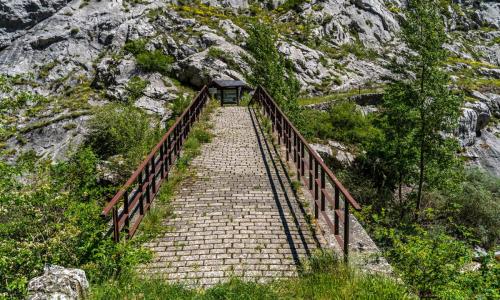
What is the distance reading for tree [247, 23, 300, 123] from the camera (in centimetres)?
2014

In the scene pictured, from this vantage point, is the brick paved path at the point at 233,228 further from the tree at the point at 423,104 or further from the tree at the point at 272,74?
the tree at the point at 423,104

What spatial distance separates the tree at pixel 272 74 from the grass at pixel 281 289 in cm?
1513

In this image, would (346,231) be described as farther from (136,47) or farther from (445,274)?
(136,47)

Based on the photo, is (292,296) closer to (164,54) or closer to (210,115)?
(210,115)

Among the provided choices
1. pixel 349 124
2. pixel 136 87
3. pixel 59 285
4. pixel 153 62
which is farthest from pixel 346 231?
pixel 153 62

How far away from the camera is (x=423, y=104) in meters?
18.5

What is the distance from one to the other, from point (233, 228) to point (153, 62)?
29.0m

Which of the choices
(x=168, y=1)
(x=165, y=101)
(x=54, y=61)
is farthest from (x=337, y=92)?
(x=54, y=61)

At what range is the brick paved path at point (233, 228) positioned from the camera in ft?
17.9

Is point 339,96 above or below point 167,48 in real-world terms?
below

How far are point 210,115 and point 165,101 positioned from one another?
37.4 feet

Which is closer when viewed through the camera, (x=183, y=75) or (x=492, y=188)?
(x=492, y=188)

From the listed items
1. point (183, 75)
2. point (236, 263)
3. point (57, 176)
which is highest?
point (183, 75)

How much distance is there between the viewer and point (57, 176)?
755 cm
